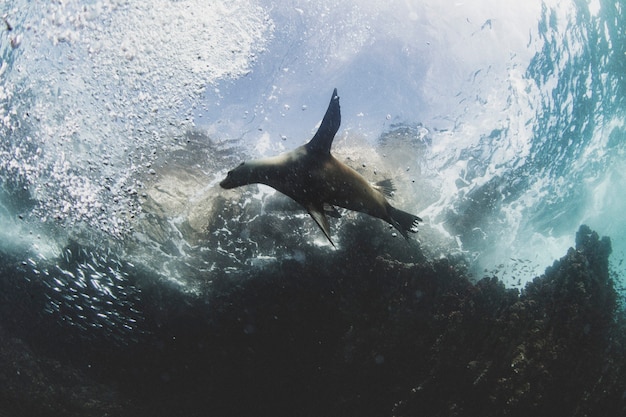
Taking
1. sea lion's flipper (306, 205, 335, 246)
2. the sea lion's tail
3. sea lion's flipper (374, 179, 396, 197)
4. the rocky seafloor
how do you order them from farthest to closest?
1. the rocky seafloor
2. sea lion's flipper (374, 179, 396, 197)
3. the sea lion's tail
4. sea lion's flipper (306, 205, 335, 246)

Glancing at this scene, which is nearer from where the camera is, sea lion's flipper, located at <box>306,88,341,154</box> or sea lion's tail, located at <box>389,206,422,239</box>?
sea lion's flipper, located at <box>306,88,341,154</box>

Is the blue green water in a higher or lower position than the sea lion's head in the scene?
higher

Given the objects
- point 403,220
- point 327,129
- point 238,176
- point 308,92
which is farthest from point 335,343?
point 327,129

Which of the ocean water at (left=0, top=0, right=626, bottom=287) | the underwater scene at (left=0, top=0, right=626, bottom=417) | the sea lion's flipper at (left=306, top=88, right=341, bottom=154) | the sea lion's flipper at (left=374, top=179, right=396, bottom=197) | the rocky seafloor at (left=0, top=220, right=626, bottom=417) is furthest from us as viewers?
the rocky seafloor at (left=0, top=220, right=626, bottom=417)

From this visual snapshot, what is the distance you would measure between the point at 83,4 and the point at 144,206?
19.3 ft

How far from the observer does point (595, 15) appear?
9.44 m

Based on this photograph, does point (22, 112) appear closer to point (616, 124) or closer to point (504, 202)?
point (504, 202)

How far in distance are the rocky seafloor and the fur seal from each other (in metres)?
8.00

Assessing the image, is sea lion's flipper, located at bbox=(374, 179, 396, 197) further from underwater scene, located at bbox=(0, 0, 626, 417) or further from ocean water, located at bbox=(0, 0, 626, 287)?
ocean water, located at bbox=(0, 0, 626, 287)

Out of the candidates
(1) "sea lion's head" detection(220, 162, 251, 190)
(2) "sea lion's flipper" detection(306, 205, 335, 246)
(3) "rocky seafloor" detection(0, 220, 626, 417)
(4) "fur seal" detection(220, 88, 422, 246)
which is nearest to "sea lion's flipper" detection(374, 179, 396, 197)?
(4) "fur seal" detection(220, 88, 422, 246)

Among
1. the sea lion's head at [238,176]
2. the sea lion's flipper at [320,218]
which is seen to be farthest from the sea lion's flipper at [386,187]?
the sea lion's head at [238,176]

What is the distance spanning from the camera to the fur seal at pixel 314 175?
3416mm

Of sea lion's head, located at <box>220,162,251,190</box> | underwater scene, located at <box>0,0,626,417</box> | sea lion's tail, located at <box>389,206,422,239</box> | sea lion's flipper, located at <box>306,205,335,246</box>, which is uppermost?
underwater scene, located at <box>0,0,626,417</box>

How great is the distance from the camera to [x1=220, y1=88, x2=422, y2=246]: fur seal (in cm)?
342
